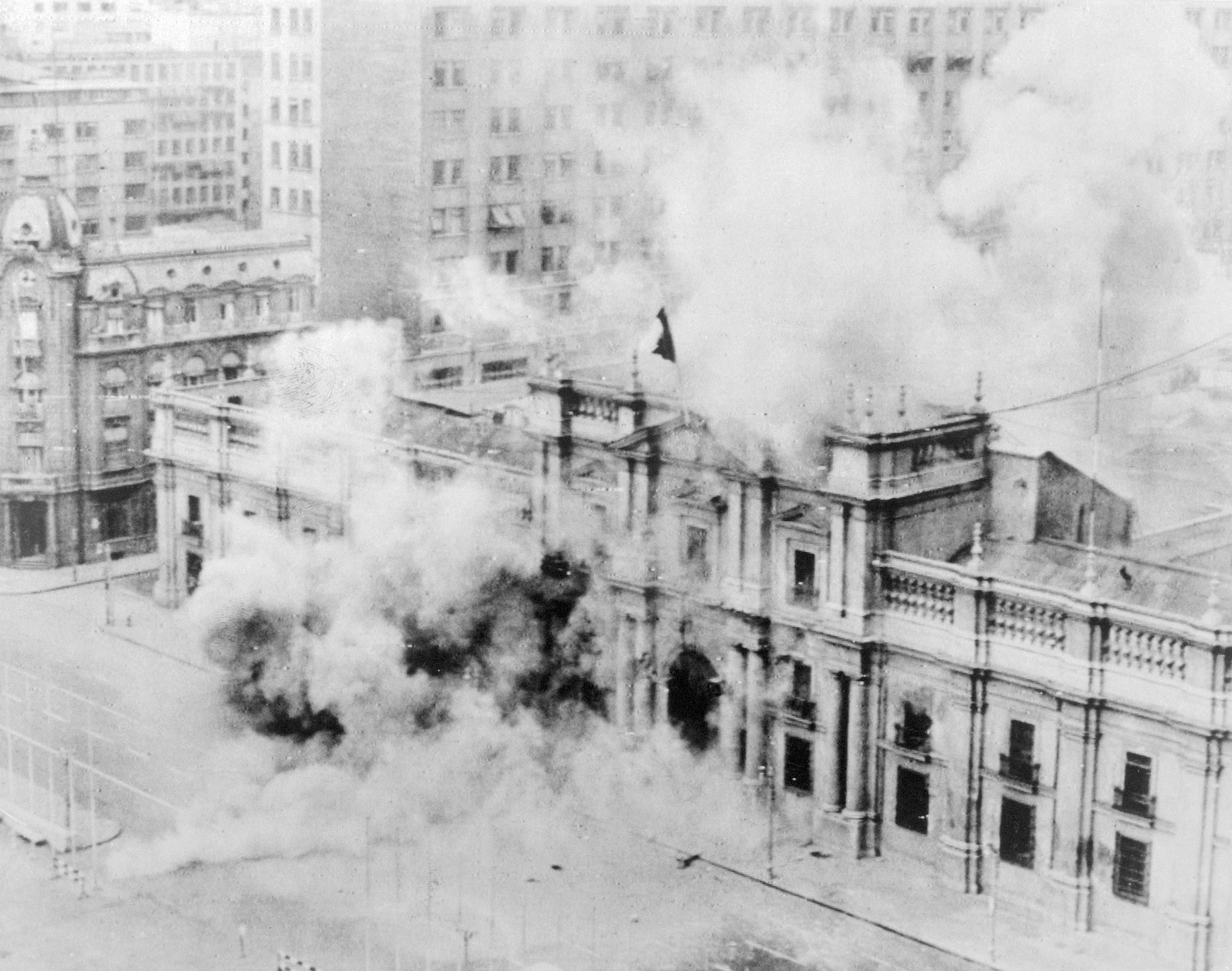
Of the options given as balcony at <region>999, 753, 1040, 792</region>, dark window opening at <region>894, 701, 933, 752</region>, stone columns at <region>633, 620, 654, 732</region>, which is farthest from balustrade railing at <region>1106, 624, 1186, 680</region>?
stone columns at <region>633, 620, 654, 732</region>

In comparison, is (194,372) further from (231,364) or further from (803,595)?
(803,595)

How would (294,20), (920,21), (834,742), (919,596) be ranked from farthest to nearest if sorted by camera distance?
(294,20), (920,21), (834,742), (919,596)

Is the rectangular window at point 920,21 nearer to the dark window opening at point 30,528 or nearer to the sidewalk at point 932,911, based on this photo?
the sidewalk at point 932,911

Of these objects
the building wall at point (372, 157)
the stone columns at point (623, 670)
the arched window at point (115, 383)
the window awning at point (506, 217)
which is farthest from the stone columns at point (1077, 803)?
the arched window at point (115, 383)

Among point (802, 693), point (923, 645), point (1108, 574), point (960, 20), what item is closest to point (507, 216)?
point (960, 20)

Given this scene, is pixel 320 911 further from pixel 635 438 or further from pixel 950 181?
pixel 950 181
